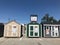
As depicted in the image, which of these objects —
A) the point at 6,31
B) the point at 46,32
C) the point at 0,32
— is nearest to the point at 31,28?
the point at 46,32

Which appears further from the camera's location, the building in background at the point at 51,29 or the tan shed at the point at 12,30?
the building in background at the point at 51,29

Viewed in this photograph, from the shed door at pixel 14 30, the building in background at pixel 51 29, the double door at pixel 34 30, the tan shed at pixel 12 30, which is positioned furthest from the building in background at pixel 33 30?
the shed door at pixel 14 30

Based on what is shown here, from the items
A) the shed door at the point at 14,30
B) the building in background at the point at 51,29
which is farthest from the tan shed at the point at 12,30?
the building in background at the point at 51,29

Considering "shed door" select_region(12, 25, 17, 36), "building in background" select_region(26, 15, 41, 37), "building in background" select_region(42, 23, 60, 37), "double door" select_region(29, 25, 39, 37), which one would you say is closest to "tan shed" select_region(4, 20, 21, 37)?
"shed door" select_region(12, 25, 17, 36)

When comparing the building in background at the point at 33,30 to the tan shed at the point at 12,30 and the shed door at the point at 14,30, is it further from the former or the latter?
the shed door at the point at 14,30

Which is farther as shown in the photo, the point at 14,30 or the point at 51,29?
the point at 51,29

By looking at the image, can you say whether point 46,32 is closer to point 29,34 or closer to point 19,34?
point 29,34

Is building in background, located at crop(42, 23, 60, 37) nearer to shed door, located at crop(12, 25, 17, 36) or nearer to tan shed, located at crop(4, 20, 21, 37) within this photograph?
tan shed, located at crop(4, 20, 21, 37)

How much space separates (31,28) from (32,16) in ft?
12.2

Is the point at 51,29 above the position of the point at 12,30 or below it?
above

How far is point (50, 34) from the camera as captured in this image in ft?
108

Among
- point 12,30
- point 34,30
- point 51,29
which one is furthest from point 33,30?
point 12,30

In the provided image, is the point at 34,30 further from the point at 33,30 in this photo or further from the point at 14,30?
the point at 14,30

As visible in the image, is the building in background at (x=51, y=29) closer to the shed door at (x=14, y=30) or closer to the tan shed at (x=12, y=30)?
the tan shed at (x=12, y=30)
